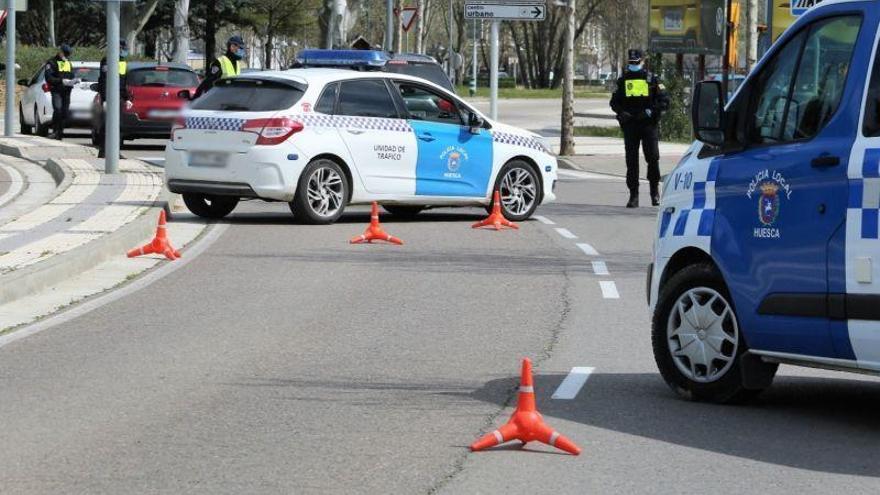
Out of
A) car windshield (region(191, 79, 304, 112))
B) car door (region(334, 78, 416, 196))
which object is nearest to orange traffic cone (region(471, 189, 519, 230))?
car door (region(334, 78, 416, 196))

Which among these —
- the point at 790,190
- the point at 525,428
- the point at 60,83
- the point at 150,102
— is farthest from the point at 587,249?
the point at 60,83

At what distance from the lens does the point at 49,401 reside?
28.3ft

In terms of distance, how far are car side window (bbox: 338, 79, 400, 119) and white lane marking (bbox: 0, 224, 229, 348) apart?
214 centimetres


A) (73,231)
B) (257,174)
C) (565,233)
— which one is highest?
(257,174)

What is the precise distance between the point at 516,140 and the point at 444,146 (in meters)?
1.08

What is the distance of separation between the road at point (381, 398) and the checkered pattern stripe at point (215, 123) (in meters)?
3.43

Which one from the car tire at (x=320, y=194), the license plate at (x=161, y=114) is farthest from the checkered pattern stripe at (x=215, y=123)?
the license plate at (x=161, y=114)

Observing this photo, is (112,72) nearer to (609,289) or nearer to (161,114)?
(161,114)

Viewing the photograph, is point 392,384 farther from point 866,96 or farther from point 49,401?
point 866,96

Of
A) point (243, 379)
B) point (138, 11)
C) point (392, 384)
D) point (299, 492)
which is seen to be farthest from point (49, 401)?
point (138, 11)

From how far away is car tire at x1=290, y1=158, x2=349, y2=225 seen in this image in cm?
1834

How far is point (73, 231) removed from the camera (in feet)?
53.6

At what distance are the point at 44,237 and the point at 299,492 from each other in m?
9.78

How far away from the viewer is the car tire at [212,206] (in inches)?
774
